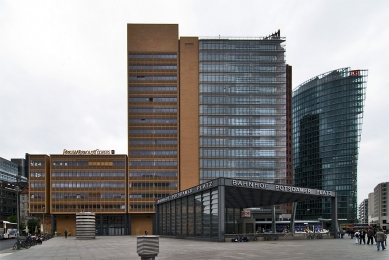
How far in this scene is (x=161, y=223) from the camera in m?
79.9

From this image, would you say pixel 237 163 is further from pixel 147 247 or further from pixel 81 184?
pixel 147 247

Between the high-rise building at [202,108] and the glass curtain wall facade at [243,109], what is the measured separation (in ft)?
1.09

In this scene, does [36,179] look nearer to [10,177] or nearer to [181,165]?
[181,165]

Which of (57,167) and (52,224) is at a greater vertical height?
(57,167)

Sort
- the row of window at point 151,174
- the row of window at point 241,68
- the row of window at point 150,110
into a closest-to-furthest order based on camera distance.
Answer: the row of window at point 151,174 < the row of window at point 150,110 < the row of window at point 241,68

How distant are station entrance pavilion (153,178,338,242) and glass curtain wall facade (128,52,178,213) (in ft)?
173

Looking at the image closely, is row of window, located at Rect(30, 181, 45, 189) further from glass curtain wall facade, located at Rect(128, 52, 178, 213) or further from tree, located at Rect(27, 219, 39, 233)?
glass curtain wall facade, located at Rect(128, 52, 178, 213)

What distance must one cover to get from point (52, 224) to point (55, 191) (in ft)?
36.7

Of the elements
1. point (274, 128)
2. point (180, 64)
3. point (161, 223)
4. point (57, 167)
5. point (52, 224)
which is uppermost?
point (180, 64)

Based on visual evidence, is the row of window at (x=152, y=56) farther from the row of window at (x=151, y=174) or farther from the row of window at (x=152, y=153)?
the row of window at (x=151, y=174)

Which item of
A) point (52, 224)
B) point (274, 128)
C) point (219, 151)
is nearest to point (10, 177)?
point (52, 224)

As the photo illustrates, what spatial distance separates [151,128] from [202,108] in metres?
18.7

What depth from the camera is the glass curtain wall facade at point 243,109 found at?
13575 cm

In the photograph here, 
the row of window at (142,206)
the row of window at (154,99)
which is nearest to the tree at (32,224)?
the row of window at (142,206)
